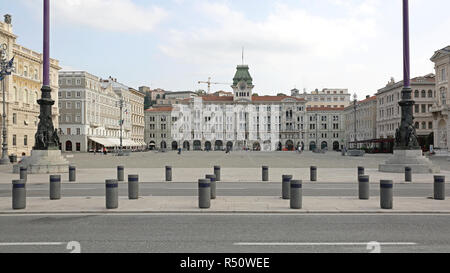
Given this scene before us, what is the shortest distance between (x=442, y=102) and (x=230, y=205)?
68.3 m

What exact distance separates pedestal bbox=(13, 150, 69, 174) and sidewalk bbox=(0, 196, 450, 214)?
1201 cm

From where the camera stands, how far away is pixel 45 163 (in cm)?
2544

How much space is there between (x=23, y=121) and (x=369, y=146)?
2439 inches

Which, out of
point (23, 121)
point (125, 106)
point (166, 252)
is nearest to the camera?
point (166, 252)

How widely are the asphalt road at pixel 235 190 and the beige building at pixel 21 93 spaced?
1733 inches

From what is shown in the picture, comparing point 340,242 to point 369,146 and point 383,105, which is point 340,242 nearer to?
point 369,146

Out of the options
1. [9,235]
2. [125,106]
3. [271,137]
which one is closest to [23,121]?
[125,106]

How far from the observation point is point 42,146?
25.9m

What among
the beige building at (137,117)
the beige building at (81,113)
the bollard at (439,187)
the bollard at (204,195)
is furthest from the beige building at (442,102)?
the beige building at (137,117)

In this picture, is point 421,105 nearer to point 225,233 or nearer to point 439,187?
point 439,187

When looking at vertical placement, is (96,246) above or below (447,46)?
below

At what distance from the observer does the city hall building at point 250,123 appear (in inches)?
5266

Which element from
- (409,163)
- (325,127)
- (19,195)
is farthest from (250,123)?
(19,195)

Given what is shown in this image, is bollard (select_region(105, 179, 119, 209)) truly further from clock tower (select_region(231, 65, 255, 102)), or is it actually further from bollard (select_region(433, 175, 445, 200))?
clock tower (select_region(231, 65, 255, 102))
